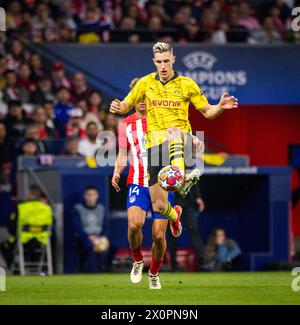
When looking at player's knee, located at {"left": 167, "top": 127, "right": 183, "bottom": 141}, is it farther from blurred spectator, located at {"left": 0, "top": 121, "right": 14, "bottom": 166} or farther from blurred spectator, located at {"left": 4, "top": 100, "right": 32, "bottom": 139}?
blurred spectator, located at {"left": 4, "top": 100, "right": 32, "bottom": 139}

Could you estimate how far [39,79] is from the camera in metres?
20.8

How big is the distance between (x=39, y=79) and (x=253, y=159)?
524 centimetres

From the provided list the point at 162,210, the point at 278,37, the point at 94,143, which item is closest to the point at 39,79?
the point at 94,143

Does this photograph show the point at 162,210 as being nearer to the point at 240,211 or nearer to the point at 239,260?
the point at 239,260

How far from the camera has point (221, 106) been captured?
11.9 m

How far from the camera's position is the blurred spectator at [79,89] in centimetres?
2069

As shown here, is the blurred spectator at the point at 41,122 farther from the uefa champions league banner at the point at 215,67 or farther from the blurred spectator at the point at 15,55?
the uefa champions league banner at the point at 215,67

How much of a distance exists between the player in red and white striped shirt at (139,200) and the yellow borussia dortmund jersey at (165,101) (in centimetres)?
60

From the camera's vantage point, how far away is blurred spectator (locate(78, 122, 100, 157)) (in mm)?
19438

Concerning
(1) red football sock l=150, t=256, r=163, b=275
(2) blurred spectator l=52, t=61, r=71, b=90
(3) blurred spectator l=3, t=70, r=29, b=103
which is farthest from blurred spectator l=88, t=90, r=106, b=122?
(1) red football sock l=150, t=256, r=163, b=275

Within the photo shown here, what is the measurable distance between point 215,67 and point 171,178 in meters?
9.98

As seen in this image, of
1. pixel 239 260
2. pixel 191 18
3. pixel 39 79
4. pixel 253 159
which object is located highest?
pixel 191 18

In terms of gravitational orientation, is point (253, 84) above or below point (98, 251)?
above

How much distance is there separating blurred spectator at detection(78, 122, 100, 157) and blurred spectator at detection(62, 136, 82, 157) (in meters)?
0.20
